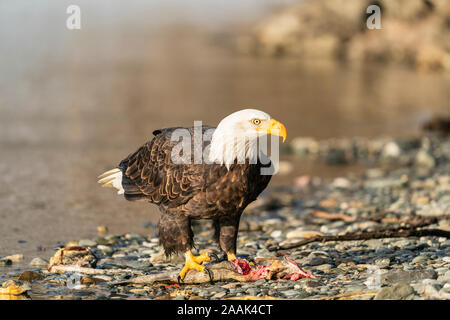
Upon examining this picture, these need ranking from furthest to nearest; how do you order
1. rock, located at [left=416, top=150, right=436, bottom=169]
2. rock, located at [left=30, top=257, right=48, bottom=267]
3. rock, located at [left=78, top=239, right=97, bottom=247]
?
rock, located at [left=416, top=150, right=436, bottom=169] < rock, located at [left=78, top=239, right=97, bottom=247] < rock, located at [left=30, top=257, right=48, bottom=267]

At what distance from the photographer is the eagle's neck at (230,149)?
507cm

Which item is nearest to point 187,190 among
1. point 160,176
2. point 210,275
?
point 160,176

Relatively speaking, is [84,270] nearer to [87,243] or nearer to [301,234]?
[87,243]

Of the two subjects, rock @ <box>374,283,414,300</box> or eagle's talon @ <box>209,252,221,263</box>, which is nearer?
rock @ <box>374,283,414,300</box>

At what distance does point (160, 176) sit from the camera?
18.2ft

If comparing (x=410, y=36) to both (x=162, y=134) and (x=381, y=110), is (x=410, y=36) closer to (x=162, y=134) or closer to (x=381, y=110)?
(x=381, y=110)

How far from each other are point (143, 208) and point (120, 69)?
12.2 m

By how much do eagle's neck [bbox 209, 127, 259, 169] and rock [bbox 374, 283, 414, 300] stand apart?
133cm

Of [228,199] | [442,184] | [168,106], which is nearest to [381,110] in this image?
[168,106]

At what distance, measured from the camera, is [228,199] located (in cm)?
514

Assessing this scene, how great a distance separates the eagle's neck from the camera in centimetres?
507

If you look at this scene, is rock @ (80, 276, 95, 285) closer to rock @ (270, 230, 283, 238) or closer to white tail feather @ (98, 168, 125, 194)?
white tail feather @ (98, 168, 125, 194)

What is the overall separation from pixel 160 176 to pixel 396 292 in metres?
2.08

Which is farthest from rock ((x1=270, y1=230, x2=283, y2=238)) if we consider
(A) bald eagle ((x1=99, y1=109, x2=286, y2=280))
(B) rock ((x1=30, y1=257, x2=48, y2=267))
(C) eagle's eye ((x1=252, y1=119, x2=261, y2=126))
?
(B) rock ((x1=30, y1=257, x2=48, y2=267))
